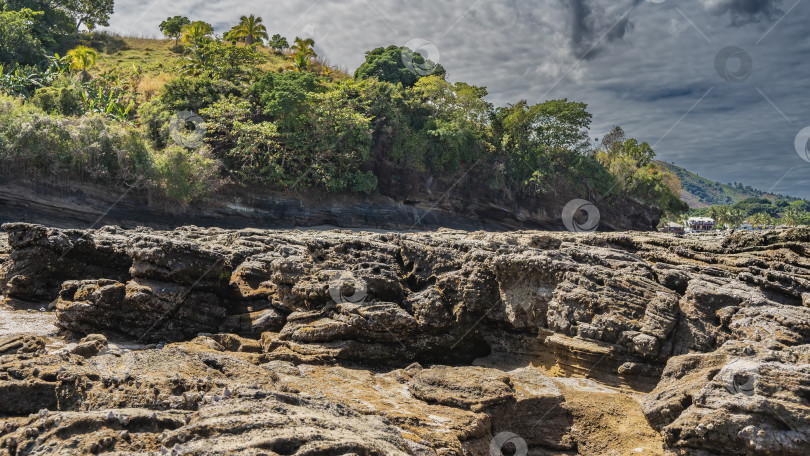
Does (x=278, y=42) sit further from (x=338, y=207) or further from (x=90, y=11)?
(x=338, y=207)

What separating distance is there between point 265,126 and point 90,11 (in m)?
35.3

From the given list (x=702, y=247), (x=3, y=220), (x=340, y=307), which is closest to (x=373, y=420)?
(x=340, y=307)

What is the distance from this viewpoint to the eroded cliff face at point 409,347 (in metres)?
4.50

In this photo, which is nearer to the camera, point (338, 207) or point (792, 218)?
point (338, 207)

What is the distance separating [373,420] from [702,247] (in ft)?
32.5

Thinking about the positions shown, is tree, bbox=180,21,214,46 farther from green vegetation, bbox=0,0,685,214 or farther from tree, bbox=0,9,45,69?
tree, bbox=0,9,45,69

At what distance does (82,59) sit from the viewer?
115 feet

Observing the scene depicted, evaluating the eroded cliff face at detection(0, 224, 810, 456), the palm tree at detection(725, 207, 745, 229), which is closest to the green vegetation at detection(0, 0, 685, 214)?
the eroded cliff face at detection(0, 224, 810, 456)

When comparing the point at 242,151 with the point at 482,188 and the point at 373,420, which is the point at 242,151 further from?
the point at 373,420

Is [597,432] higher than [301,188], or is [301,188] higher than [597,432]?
[301,188]

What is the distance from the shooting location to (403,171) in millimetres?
34844

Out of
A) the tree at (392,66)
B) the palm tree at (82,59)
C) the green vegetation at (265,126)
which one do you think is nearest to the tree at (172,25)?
the green vegetation at (265,126)

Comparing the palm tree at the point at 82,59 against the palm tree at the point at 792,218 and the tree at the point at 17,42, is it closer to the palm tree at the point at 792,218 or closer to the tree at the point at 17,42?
the tree at the point at 17,42

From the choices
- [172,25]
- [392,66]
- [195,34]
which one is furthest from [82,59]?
[392,66]
